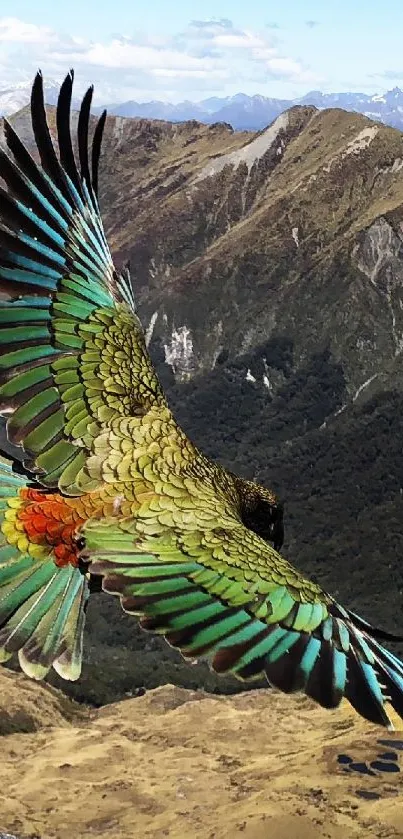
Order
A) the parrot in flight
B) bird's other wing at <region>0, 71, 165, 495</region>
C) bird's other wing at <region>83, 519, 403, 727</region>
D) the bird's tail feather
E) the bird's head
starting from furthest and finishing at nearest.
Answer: the bird's head
bird's other wing at <region>0, 71, 165, 495</region>
the bird's tail feather
the parrot in flight
bird's other wing at <region>83, 519, 403, 727</region>

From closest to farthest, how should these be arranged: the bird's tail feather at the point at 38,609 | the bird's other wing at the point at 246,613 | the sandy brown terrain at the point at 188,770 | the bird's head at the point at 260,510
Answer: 1. the bird's other wing at the point at 246,613
2. the bird's tail feather at the point at 38,609
3. the bird's head at the point at 260,510
4. the sandy brown terrain at the point at 188,770

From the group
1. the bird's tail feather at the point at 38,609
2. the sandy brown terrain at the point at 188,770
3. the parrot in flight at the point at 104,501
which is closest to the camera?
the parrot in flight at the point at 104,501

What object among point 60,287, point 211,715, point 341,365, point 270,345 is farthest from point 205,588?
point 270,345

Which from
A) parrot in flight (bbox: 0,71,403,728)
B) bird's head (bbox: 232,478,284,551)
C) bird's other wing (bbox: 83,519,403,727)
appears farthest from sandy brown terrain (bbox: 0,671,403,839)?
bird's other wing (bbox: 83,519,403,727)

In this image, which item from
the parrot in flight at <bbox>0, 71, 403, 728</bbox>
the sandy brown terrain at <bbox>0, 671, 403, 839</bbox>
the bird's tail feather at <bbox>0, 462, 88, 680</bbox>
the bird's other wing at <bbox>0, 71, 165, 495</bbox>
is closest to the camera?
the parrot in flight at <bbox>0, 71, 403, 728</bbox>

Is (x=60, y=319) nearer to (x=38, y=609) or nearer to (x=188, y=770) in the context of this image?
(x=38, y=609)

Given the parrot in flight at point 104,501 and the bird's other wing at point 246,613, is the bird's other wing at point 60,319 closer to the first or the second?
the parrot in flight at point 104,501

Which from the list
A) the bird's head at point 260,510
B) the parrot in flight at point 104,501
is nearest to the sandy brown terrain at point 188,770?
the bird's head at point 260,510

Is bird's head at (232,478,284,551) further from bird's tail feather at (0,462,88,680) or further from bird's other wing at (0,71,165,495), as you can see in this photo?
bird's tail feather at (0,462,88,680)
